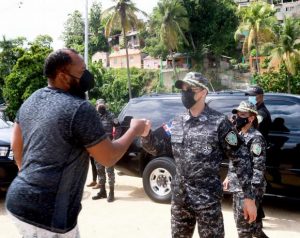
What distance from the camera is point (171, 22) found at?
4466 centimetres

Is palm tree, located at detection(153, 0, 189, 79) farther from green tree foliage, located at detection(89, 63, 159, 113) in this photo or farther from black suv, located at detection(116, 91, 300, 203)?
black suv, located at detection(116, 91, 300, 203)

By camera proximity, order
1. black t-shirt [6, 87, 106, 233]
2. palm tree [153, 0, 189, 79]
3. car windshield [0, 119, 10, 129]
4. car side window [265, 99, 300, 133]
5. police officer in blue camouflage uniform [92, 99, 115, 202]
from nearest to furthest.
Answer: black t-shirt [6, 87, 106, 233] < car side window [265, 99, 300, 133] < police officer in blue camouflage uniform [92, 99, 115, 202] < car windshield [0, 119, 10, 129] < palm tree [153, 0, 189, 79]

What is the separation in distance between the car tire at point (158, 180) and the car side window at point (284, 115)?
1743 millimetres

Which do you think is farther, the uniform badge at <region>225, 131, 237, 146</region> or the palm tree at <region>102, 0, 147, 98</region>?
the palm tree at <region>102, 0, 147, 98</region>

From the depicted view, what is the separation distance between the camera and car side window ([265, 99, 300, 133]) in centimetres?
581

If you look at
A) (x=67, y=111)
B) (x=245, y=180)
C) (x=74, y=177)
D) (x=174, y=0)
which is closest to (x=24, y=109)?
(x=67, y=111)

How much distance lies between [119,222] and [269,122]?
2470mm

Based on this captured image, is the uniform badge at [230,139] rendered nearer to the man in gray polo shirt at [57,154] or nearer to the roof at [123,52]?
the man in gray polo shirt at [57,154]

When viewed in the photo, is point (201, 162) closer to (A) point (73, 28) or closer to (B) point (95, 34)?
(B) point (95, 34)

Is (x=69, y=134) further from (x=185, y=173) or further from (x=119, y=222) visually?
(x=119, y=222)

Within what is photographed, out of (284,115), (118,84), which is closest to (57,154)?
(284,115)

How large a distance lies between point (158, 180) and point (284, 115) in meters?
2.24

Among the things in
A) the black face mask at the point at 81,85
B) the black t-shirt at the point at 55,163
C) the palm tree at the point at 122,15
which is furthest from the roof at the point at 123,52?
the black t-shirt at the point at 55,163

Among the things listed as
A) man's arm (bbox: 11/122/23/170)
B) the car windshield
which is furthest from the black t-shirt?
the car windshield
